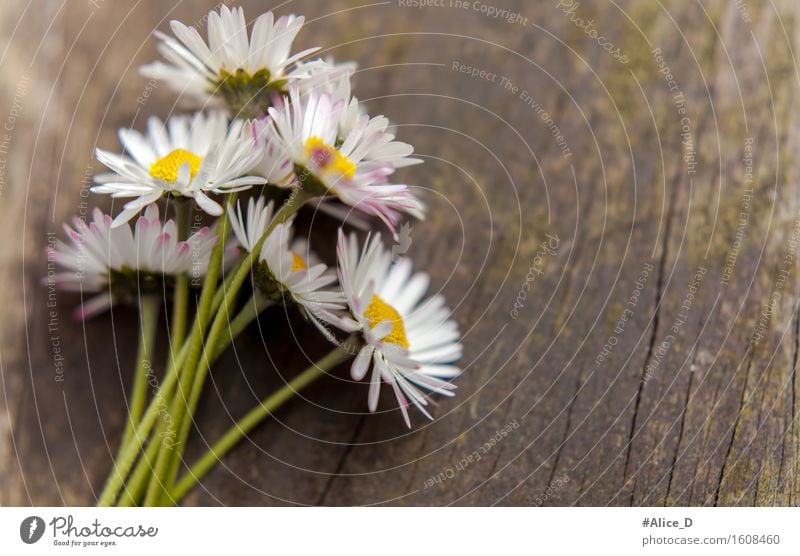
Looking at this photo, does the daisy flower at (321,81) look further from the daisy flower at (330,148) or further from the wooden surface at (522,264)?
the wooden surface at (522,264)

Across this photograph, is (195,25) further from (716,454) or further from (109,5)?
(716,454)

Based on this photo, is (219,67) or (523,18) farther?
(523,18)

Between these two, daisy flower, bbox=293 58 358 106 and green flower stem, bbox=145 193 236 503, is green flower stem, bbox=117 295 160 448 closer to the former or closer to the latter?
green flower stem, bbox=145 193 236 503

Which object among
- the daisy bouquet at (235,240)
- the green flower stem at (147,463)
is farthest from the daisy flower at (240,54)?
the green flower stem at (147,463)

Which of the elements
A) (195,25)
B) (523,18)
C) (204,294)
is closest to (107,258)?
(204,294)

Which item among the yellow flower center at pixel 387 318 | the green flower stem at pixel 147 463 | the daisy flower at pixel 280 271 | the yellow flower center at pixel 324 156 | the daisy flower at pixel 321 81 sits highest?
the daisy flower at pixel 321 81

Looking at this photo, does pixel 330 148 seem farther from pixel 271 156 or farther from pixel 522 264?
pixel 522 264

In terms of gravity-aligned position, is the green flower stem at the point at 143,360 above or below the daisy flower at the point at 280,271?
below
